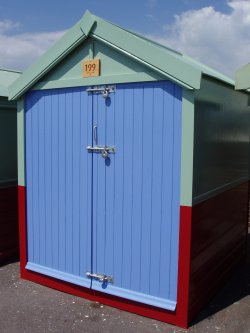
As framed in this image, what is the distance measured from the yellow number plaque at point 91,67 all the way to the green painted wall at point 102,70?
4 centimetres

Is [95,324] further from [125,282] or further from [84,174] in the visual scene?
[84,174]

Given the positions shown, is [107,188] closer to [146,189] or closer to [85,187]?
[85,187]

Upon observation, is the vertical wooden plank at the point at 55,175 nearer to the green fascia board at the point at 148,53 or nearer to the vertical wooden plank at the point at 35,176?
the vertical wooden plank at the point at 35,176

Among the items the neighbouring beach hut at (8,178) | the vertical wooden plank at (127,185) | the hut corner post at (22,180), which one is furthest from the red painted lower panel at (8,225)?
the vertical wooden plank at (127,185)

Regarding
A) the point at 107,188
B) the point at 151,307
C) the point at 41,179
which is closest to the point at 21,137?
the point at 41,179

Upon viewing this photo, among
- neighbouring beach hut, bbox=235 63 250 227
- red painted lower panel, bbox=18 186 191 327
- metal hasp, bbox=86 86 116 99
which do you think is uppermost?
neighbouring beach hut, bbox=235 63 250 227

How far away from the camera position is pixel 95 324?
3.97 metres

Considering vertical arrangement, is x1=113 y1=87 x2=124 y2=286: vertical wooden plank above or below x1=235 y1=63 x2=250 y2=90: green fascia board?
below

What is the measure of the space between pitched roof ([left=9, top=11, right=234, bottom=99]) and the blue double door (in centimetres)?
18

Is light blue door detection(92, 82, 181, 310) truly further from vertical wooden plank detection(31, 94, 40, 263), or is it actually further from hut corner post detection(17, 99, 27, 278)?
hut corner post detection(17, 99, 27, 278)

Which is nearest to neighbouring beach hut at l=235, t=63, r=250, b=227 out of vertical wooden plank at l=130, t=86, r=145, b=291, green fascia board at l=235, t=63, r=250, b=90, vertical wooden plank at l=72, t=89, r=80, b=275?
green fascia board at l=235, t=63, r=250, b=90

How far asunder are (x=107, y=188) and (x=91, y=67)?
1.31m

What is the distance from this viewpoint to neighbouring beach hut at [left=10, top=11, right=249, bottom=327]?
3.82 metres

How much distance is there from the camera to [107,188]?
4.25 metres
